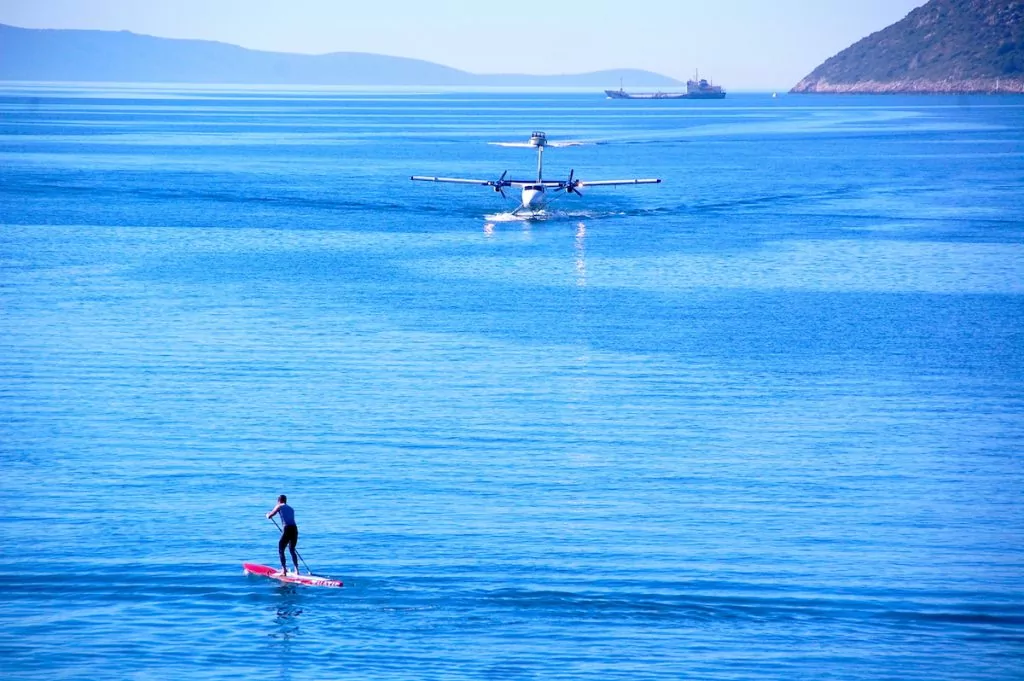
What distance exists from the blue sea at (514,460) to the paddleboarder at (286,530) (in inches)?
39.0

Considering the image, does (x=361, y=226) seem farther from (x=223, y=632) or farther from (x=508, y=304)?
(x=223, y=632)

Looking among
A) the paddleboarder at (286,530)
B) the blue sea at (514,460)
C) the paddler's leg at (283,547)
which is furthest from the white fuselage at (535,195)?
the paddler's leg at (283,547)

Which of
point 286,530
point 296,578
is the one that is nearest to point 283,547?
point 286,530

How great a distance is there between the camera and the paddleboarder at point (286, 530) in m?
36.3

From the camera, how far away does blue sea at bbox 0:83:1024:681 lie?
3381 cm

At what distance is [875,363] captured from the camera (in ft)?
212

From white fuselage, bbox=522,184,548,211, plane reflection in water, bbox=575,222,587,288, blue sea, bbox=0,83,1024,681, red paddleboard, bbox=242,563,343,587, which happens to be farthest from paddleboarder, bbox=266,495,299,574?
white fuselage, bbox=522,184,548,211

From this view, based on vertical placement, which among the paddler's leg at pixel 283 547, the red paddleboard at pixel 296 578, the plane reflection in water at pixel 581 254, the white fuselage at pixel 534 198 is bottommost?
the red paddleboard at pixel 296 578

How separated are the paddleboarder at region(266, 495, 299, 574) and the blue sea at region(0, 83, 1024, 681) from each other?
99 centimetres

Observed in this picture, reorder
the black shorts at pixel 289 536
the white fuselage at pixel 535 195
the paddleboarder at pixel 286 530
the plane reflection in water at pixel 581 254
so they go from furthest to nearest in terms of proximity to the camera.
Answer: the white fuselage at pixel 535 195 < the plane reflection in water at pixel 581 254 < the black shorts at pixel 289 536 < the paddleboarder at pixel 286 530

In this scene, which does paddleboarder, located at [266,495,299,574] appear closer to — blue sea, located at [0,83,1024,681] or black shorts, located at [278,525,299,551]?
black shorts, located at [278,525,299,551]

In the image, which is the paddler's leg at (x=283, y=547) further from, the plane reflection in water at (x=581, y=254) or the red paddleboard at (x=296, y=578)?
the plane reflection in water at (x=581, y=254)

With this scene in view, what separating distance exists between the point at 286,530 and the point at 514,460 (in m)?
13.2

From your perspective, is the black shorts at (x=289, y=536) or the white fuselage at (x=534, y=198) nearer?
the black shorts at (x=289, y=536)
